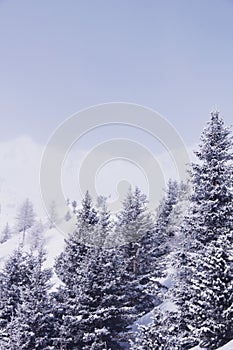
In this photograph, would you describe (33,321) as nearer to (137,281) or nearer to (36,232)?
(137,281)

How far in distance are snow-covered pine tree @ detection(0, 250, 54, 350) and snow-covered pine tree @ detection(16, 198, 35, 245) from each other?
351ft

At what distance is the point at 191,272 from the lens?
723 inches

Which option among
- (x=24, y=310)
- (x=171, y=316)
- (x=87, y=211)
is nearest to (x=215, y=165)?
(x=171, y=316)

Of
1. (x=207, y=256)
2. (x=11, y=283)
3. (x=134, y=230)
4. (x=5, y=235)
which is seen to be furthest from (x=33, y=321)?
(x=5, y=235)

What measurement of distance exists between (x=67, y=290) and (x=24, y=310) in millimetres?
2953

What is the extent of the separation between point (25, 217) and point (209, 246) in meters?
120

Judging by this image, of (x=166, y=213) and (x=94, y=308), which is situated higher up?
(x=166, y=213)

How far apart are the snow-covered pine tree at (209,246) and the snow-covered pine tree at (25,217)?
116 meters

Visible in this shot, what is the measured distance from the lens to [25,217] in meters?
131

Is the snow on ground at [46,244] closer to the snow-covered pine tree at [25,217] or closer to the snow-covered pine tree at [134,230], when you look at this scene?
the snow-covered pine tree at [25,217]

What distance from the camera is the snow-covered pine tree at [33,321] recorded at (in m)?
22.6

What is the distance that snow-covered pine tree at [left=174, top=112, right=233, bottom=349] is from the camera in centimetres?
1565

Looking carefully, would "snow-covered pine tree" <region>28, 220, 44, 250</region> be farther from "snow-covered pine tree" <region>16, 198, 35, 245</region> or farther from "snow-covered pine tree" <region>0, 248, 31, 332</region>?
"snow-covered pine tree" <region>0, 248, 31, 332</region>

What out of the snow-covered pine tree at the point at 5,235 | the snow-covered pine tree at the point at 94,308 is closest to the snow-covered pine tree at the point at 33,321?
the snow-covered pine tree at the point at 94,308
